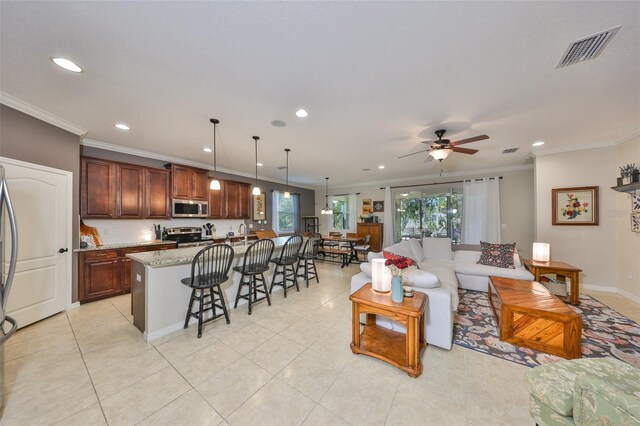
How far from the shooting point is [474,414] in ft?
5.12

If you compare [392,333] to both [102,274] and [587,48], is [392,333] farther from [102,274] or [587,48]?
[102,274]

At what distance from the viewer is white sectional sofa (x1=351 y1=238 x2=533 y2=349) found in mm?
2326

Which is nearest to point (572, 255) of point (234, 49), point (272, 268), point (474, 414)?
point (474, 414)

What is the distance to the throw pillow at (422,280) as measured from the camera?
246 centimetres

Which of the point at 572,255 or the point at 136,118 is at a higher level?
the point at 136,118

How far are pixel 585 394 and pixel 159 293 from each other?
344 centimetres

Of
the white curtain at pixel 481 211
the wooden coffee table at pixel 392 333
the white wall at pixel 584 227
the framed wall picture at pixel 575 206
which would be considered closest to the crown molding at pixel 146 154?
the wooden coffee table at pixel 392 333

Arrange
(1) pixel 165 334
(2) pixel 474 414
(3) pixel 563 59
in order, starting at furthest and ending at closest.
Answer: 1. (1) pixel 165 334
2. (3) pixel 563 59
3. (2) pixel 474 414

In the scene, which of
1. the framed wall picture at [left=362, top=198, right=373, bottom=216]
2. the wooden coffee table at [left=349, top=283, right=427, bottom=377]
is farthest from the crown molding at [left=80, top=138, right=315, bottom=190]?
the wooden coffee table at [left=349, top=283, right=427, bottom=377]

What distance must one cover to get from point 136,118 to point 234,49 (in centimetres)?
215

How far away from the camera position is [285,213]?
808 cm

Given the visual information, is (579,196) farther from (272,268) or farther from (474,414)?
(272,268)

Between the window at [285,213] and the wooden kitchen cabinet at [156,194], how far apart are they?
10.9 feet

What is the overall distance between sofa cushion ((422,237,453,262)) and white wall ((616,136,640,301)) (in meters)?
2.51
